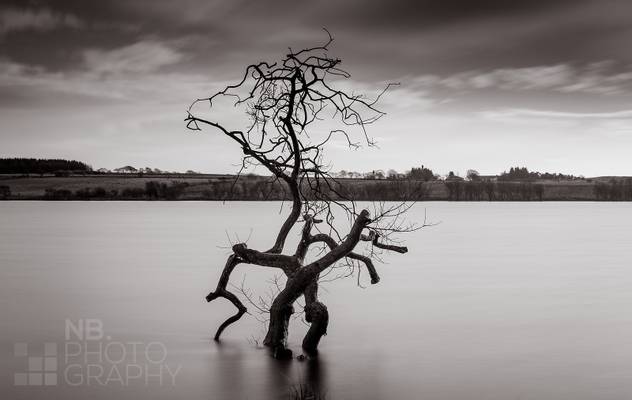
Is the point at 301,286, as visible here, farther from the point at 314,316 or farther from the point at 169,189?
the point at 169,189

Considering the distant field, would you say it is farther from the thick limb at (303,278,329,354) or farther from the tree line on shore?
the thick limb at (303,278,329,354)

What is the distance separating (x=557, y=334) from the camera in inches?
618

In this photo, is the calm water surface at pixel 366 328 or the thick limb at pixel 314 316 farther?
the thick limb at pixel 314 316

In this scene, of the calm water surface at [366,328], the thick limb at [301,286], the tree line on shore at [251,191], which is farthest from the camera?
A: the tree line on shore at [251,191]

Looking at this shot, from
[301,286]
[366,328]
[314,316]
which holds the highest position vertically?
[301,286]

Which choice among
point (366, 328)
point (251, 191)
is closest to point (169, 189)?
point (251, 191)

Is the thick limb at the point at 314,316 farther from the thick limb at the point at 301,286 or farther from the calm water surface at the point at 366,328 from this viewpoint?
the calm water surface at the point at 366,328

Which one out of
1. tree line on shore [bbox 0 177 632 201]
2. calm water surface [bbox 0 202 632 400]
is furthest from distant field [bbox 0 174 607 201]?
calm water surface [bbox 0 202 632 400]

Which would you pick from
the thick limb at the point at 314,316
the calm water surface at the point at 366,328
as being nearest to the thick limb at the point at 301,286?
the thick limb at the point at 314,316

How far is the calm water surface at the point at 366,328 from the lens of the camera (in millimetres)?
10867

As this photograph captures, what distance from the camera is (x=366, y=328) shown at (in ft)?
53.6

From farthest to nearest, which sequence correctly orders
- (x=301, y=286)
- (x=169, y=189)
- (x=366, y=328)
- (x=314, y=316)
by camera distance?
(x=169, y=189), (x=366, y=328), (x=314, y=316), (x=301, y=286)

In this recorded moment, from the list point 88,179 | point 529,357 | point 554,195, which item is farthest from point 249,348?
point 554,195

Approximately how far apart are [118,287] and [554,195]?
13592cm
